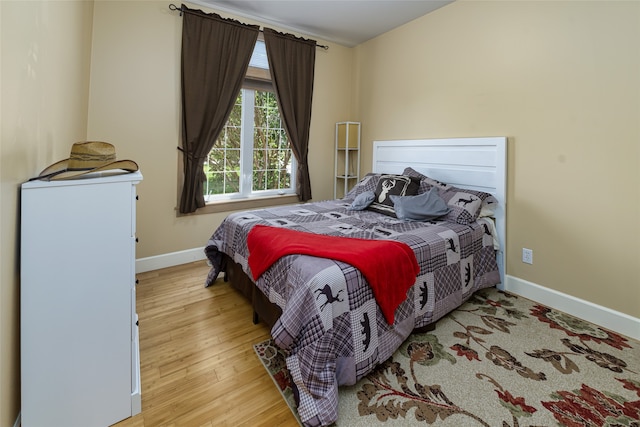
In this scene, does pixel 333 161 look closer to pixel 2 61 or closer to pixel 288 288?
pixel 288 288

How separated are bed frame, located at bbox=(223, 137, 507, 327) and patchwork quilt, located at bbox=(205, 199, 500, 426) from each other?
0.17 m

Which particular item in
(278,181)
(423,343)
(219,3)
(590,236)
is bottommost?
(423,343)

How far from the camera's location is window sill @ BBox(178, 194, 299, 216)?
3.42m

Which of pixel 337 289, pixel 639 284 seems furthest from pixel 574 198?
pixel 337 289

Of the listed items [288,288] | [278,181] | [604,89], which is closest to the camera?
[288,288]

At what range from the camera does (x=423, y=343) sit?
1.94 metres

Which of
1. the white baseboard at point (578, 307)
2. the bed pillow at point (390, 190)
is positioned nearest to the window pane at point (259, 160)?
the bed pillow at point (390, 190)

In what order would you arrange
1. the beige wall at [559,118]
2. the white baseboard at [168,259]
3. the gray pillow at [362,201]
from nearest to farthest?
1. the beige wall at [559,118]
2. the gray pillow at [362,201]
3. the white baseboard at [168,259]

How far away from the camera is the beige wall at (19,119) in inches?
40.7

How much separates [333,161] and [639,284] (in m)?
3.27

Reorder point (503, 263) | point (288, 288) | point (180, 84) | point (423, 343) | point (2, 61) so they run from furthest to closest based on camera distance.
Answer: point (180, 84) → point (503, 263) → point (423, 343) → point (288, 288) → point (2, 61)

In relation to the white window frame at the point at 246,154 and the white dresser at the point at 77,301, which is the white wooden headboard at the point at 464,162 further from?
the white dresser at the point at 77,301

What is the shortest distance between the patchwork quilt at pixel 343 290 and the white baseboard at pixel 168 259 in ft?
2.54

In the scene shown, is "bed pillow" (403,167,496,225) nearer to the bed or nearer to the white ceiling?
the bed
